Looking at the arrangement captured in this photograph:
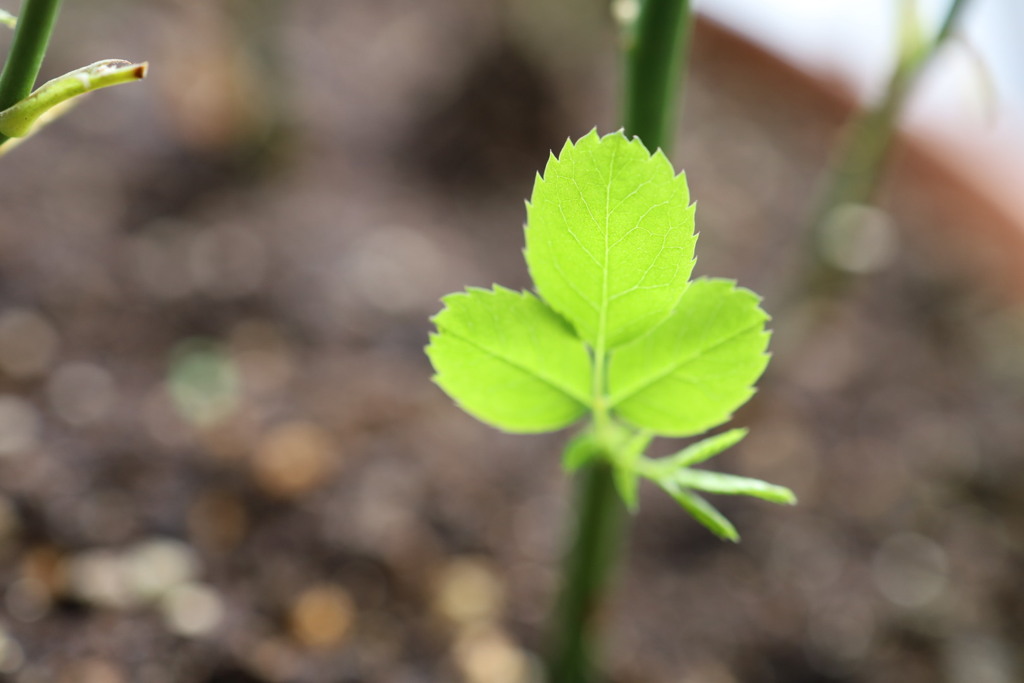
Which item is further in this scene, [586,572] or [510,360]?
[586,572]

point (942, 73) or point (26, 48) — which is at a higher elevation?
point (942, 73)

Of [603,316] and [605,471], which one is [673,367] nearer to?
[603,316]

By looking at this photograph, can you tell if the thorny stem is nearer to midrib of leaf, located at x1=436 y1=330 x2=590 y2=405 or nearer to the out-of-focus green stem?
midrib of leaf, located at x1=436 y1=330 x2=590 y2=405

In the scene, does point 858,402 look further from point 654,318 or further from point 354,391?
point 654,318

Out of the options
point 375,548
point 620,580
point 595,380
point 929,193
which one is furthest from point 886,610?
point 929,193

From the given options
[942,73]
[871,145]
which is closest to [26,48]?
[871,145]

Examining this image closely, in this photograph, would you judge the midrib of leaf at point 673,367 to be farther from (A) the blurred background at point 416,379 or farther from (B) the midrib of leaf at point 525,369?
(A) the blurred background at point 416,379

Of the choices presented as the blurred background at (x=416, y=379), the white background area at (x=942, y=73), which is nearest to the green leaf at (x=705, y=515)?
the blurred background at (x=416, y=379)
